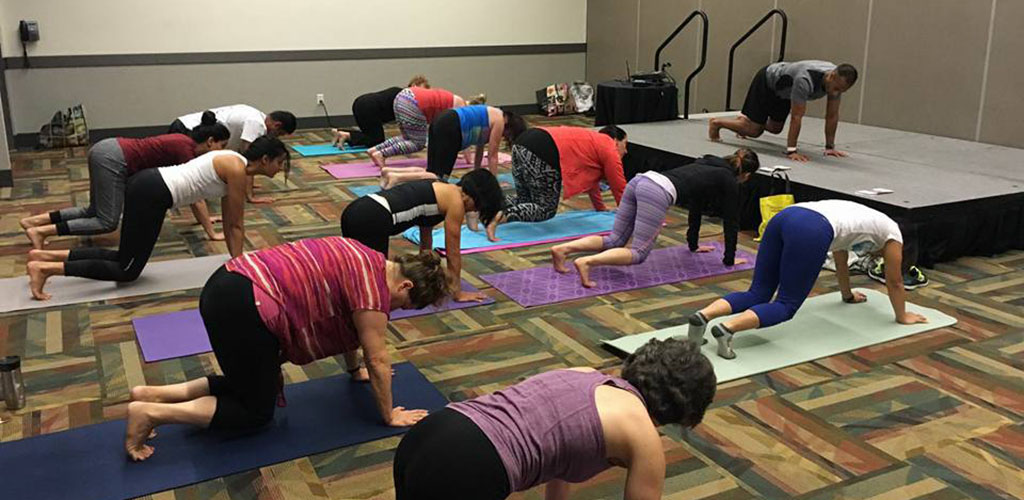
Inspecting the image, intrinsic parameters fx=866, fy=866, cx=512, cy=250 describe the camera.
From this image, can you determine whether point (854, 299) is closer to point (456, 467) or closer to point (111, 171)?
point (456, 467)

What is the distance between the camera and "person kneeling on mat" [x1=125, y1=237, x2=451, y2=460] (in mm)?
2641

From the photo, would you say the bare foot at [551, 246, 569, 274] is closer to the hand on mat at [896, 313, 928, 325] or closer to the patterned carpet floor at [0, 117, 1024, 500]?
the patterned carpet floor at [0, 117, 1024, 500]

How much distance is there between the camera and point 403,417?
9.86 feet

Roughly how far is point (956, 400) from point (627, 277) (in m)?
1.85

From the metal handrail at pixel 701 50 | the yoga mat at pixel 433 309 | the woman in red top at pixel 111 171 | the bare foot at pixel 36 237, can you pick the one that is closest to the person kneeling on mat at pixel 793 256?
the yoga mat at pixel 433 309

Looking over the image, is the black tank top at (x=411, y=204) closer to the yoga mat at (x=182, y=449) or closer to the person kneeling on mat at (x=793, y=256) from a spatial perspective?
the yoga mat at (x=182, y=449)

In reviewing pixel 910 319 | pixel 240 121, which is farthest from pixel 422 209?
pixel 240 121

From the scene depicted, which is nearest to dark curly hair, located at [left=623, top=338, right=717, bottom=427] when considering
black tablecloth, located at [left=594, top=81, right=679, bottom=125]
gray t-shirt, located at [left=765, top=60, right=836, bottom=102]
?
gray t-shirt, located at [left=765, top=60, right=836, bottom=102]

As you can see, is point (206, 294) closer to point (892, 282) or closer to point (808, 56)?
point (892, 282)

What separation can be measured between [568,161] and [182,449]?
317 centimetres

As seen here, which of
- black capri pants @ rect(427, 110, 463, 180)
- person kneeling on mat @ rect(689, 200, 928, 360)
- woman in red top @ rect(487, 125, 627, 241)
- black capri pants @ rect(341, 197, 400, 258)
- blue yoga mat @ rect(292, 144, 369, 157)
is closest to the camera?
person kneeling on mat @ rect(689, 200, 928, 360)

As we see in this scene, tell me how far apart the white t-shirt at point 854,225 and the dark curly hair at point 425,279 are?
176 centimetres

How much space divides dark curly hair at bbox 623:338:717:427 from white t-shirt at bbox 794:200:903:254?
6.49 feet

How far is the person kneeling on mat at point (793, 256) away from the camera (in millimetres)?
3523
